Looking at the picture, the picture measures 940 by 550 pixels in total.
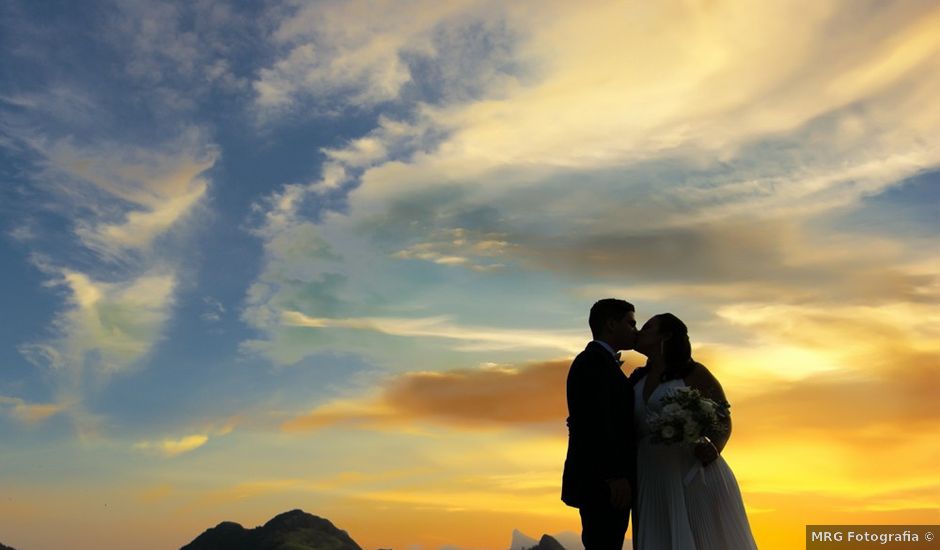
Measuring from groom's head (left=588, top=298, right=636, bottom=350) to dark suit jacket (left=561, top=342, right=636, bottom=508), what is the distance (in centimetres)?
23

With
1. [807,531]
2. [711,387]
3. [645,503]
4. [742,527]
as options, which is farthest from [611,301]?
[807,531]

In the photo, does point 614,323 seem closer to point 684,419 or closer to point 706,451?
point 684,419

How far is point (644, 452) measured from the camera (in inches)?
523

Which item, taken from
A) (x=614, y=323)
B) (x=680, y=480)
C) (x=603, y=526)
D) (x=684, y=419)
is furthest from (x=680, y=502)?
(x=614, y=323)

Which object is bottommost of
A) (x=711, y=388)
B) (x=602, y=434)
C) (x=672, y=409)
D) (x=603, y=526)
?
(x=603, y=526)

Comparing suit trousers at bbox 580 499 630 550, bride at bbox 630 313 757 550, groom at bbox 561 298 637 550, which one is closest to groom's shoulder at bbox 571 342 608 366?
groom at bbox 561 298 637 550

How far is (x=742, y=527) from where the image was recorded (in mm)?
13125

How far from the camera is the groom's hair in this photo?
41.7 ft

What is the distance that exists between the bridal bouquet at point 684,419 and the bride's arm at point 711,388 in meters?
0.43

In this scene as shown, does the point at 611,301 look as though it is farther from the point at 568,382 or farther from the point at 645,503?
the point at 645,503

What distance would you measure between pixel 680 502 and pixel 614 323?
9.21 ft

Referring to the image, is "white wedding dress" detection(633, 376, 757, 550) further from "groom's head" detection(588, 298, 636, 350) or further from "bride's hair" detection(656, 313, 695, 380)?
"groom's head" detection(588, 298, 636, 350)

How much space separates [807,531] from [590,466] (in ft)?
34.7

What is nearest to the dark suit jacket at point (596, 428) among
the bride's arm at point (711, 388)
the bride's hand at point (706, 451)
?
the bride's hand at point (706, 451)
